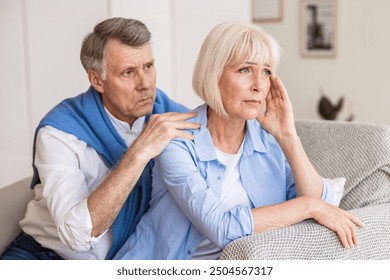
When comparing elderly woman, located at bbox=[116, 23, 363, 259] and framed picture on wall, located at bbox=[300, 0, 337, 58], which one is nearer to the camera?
elderly woman, located at bbox=[116, 23, 363, 259]

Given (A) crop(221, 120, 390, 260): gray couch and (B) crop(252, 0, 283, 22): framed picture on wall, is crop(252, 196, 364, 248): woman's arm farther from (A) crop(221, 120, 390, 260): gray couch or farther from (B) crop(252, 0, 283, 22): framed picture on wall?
(B) crop(252, 0, 283, 22): framed picture on wall

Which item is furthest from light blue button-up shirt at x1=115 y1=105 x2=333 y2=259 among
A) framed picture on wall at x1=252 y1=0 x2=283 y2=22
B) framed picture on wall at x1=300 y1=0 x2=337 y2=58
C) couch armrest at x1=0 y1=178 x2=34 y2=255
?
framed picture on wall at x1=252 y1=0 x2=283 y2=22

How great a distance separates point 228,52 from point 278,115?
213 millimetres

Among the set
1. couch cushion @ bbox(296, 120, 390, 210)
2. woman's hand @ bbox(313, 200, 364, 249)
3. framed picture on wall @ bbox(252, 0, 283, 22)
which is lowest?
woman's hand @ bbox(313, 200, 364, 249)

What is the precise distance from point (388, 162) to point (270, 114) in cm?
41

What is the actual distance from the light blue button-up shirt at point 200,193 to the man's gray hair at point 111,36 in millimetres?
238

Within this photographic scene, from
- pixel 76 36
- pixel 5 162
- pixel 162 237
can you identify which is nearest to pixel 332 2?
pixel 76 36

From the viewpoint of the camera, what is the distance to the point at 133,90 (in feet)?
5.19

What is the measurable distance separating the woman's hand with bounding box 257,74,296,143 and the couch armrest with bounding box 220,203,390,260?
8.6 inches

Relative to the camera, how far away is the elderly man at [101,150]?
1410 mm

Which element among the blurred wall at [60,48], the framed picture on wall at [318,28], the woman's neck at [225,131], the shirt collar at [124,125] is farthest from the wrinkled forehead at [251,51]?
the framed picture on wall at [318,28]

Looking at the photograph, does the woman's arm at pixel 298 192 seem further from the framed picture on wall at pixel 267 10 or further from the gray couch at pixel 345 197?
the framed picture on wall at pixel 267 10

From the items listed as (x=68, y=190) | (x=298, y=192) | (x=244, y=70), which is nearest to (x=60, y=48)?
(x=68, y=190)

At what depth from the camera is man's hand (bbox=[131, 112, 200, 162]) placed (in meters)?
1.40
